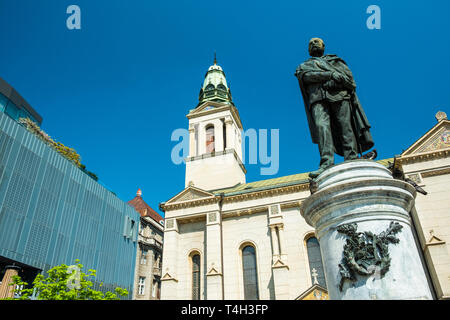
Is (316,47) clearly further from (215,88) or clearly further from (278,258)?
(215,88)

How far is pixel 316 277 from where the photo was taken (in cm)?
2383

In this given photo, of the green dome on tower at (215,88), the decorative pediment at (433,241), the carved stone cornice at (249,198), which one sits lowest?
the decorative pediment at (433,241)

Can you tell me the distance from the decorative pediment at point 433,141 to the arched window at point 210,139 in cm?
2182

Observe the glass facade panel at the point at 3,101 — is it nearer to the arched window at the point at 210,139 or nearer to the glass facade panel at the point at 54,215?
the glass facade panel at the point at 54,215

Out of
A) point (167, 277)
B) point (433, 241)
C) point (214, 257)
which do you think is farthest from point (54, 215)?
→ point (433, 241)

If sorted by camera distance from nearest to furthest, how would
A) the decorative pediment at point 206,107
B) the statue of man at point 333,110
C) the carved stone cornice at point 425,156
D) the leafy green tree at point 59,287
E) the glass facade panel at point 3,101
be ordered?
the statue of man at point 333,110, the leafy green tree at point 59,287, the carved stone cornice at point 425,156, the decorative pediment at point 206,107, the glass facade panel at point 3,101

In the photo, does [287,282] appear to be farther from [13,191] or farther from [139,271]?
[139,271]

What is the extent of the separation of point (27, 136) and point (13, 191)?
18.9ft

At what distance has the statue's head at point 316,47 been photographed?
271 inches

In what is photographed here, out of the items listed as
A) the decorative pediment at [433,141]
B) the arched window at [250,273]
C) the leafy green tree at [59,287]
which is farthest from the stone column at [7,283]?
the decorative pediment at [433,141]

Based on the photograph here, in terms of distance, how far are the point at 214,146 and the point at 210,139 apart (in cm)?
155

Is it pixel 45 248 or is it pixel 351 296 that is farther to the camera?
pixel 45 248

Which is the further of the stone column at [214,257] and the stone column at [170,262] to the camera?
the stone column at [170,262]

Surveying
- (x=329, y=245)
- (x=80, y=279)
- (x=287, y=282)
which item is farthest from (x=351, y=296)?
(x=80, y=279)
